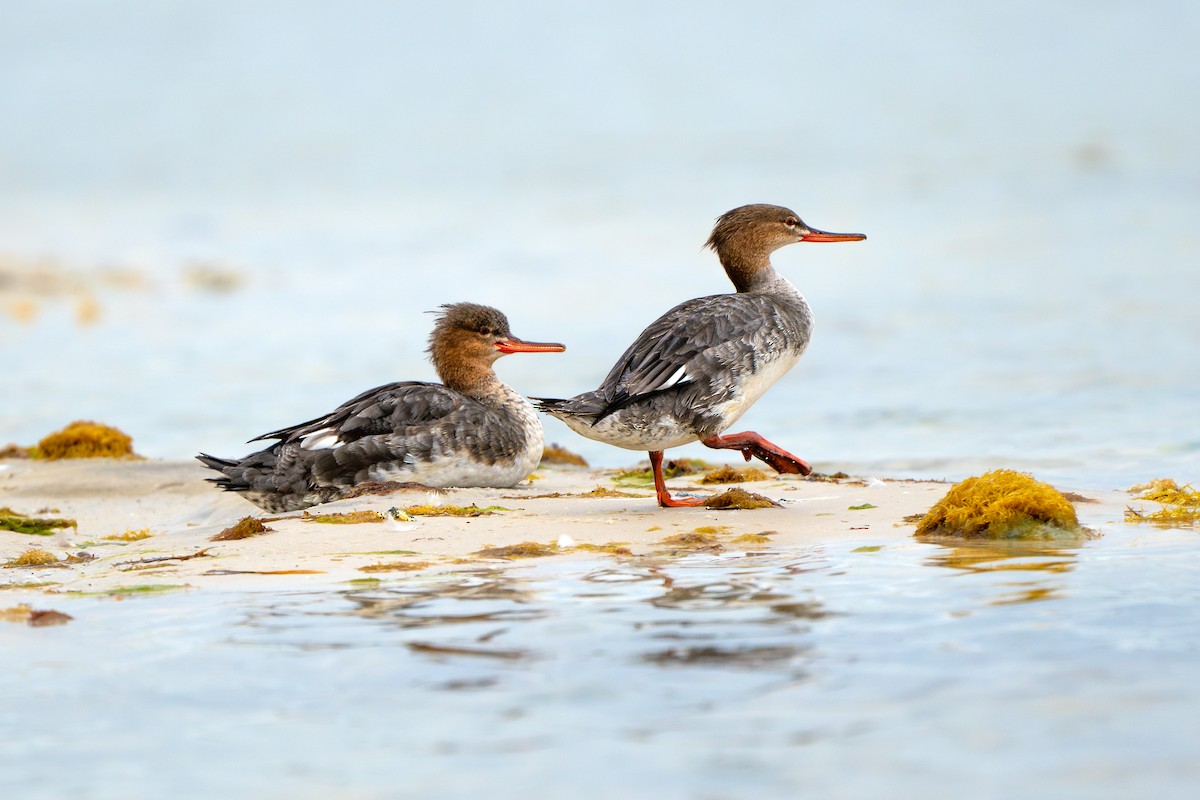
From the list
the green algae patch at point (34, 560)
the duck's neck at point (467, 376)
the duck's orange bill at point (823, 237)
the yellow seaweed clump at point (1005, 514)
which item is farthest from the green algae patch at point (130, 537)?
the duck's orange bill at point (823, 237)

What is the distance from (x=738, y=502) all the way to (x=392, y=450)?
6.78 ft

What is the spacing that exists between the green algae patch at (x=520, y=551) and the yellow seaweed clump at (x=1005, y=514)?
1.59 meters

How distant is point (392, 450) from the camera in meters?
8.16

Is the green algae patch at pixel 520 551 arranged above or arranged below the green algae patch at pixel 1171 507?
below

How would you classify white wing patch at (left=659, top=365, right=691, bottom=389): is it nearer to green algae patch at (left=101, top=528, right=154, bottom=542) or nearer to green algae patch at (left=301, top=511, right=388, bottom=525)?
green algae patch at (left=301, top=511, right=388, bottom=525)

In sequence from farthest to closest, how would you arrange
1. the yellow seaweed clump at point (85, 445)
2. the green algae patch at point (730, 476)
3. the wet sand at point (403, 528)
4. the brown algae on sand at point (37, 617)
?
1. the yellow seaweed clump at point (85, 445)
2. the green algae patch at point (730, 476)
3. the wet sand at point (403, 528)
4. the brown algae on sand at point (37, 617)

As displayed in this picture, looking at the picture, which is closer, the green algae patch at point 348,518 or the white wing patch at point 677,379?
the green algae patch at point 348,518

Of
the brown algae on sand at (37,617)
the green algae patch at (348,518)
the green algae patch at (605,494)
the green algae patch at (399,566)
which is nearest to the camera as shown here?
the brown algae on sand at (37,617)

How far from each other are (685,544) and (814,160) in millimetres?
27722

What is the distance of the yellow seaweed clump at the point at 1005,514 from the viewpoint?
611 centimetres

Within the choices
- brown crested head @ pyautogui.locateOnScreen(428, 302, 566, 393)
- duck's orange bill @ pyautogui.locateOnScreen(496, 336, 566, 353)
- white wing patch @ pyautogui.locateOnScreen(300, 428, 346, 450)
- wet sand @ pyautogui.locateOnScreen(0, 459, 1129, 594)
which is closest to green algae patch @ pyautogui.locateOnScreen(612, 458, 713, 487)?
wet sand @ pyautogui.locateOnScreen(0, 459, 1129, 594)

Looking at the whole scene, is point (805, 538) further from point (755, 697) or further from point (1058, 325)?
point (1058, 325)

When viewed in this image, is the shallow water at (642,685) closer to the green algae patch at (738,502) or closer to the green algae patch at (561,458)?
the green algae patch at (738,502)

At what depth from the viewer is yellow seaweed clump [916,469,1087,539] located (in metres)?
6.11
